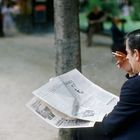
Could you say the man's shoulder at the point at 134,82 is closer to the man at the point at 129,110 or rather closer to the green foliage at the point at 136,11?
the man at the point at 129,110

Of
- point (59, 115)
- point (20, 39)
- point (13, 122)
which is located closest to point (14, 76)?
point (13, 122)

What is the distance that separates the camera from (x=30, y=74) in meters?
8.34

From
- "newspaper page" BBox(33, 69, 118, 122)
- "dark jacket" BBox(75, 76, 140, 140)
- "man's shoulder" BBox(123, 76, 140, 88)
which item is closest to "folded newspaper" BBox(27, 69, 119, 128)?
"newspaper page" BBox(33, 69, 118, 122)

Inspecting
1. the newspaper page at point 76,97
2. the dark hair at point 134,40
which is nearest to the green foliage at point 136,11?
the newspaper page at point 76,97

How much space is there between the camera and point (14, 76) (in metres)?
8.09

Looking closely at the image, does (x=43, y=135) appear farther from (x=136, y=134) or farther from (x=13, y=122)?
(x=136, y=134)

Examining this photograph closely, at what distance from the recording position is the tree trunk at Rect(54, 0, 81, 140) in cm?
397

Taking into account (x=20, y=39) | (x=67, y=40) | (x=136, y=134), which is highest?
(x=67, y=40)

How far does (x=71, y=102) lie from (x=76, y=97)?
6 cm

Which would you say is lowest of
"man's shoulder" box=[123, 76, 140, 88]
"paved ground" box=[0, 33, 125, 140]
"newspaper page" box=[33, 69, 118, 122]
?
"paved ground" box=[0, 33, 125, 140]

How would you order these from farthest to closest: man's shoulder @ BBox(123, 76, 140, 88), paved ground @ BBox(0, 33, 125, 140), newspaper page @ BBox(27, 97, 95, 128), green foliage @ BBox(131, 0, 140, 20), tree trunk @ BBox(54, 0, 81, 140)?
green foliage @ BBox(131, 0, 140, 20), paved ground @ BBox(0, 33, 125, 140), tree trunk @ BBox(54, 0, 81, 140), newspaper page @ BBox(27, 97, 95, 128), man's shoulder @ BBox(123, 76, 140, 88)

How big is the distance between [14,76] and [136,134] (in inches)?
218

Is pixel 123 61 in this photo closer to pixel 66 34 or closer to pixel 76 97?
pixel 76 97

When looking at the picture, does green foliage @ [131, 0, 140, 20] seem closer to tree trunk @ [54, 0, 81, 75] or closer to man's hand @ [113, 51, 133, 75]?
tree trunk @ [54, 0, 81, 75]
